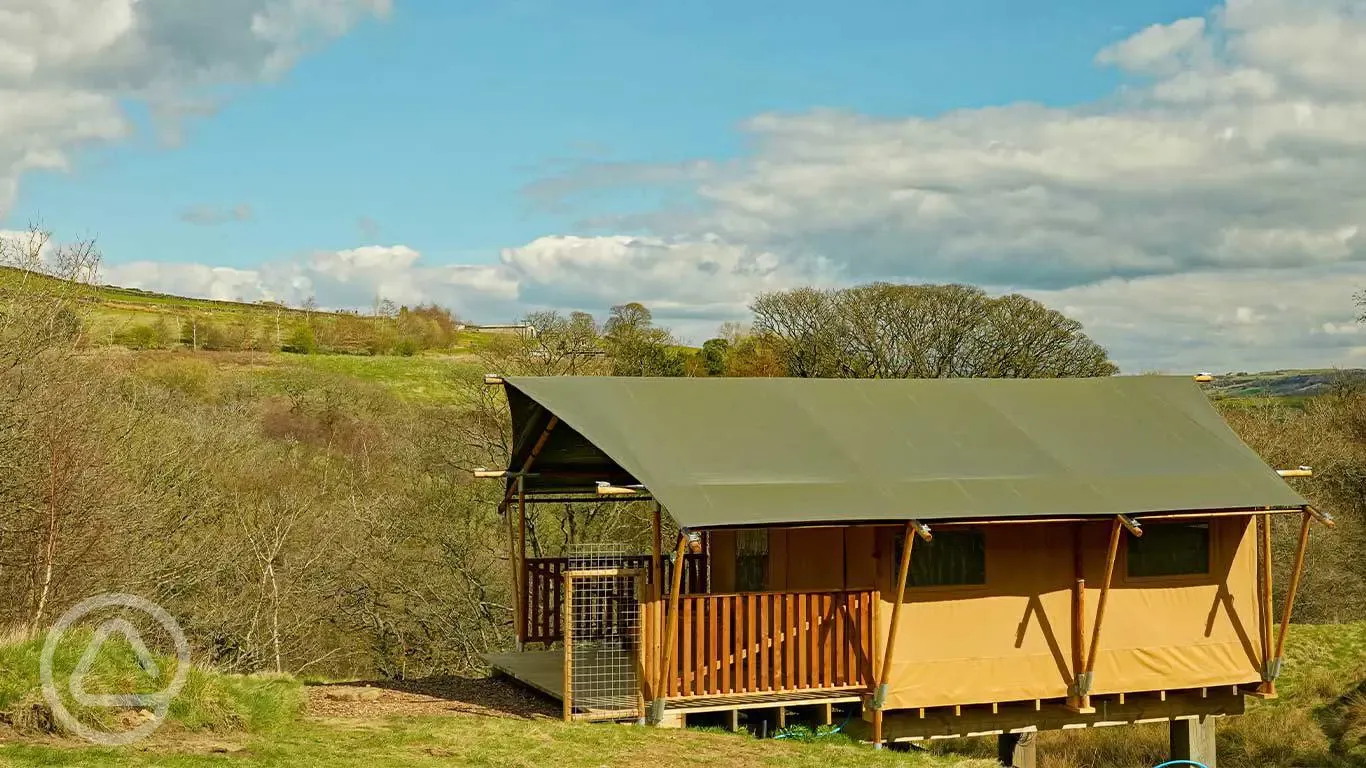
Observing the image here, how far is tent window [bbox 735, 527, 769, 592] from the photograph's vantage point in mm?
15648

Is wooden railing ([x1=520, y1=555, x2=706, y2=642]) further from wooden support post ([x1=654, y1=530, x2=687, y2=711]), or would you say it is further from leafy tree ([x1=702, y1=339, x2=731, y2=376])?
leafy tree ([x1=702, y1=339, x2=731, y2=376])

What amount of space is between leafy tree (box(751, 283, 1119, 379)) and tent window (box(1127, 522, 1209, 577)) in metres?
26.6

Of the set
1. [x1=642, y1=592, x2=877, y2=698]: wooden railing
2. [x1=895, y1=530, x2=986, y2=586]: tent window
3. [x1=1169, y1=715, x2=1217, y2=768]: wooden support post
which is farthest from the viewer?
[x1=1169, y1=715, x2=1217, y2=768]: wooden support post

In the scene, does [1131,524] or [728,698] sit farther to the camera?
[1131,524]

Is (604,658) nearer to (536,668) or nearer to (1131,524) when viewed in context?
(536,668)

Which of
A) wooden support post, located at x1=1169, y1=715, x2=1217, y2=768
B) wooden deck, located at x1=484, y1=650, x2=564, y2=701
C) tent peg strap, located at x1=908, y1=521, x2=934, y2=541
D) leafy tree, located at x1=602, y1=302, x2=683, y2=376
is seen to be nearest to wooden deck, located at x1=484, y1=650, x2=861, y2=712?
wooden deck, located at x1=484, y1=650, x2=564, y2=701

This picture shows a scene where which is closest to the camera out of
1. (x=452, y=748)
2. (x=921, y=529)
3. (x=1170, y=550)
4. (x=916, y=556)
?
(x=452, y=748)

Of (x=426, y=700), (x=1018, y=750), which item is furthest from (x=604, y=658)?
(x=1018, y=750)

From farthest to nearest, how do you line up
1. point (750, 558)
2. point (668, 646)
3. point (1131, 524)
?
point (750, 558)
point (1131, 524)
point (668, 646)

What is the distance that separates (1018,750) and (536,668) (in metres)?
6.25

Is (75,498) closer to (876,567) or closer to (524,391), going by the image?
(524,391)

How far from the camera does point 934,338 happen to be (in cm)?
4231

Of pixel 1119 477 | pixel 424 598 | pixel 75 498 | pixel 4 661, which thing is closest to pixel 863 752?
pixel 1119 477

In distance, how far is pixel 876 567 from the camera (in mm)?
13656
